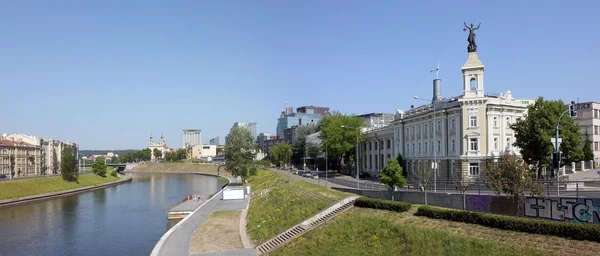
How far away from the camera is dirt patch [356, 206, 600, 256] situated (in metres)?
22.8

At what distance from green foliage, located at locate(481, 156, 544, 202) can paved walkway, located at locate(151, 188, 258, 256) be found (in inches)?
801

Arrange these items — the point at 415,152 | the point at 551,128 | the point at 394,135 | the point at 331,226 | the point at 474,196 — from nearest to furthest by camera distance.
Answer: the point at 474,196, the point at 331,226, the point at 551,128, the point at 415,152, the point at 394,135

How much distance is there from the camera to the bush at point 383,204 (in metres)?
36.5

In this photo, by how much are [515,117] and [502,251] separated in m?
37.6

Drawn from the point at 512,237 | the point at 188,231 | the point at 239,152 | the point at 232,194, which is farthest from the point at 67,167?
the point at 512,237

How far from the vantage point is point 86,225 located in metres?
58.6

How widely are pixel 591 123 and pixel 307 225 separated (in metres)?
57.9

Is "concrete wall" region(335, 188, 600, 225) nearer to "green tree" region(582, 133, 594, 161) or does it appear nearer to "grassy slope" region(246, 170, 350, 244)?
"grassy slope" region(246, 170, 350, 244)

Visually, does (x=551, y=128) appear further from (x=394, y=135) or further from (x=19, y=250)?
(x=19, y=250)

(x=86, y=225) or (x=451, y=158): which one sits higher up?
(x=451, y=158)

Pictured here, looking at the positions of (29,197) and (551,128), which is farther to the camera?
(29,197)

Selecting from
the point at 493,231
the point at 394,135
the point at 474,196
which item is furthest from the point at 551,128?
the point at 394,135

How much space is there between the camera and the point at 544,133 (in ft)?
162

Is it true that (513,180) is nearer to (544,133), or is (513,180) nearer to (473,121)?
(544,133)
